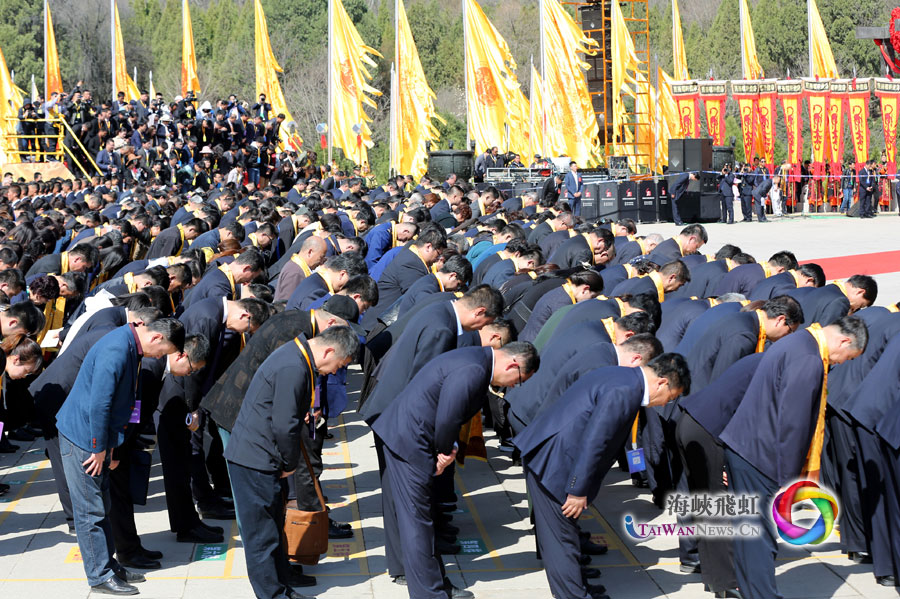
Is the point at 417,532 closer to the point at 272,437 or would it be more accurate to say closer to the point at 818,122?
the point at 272,437

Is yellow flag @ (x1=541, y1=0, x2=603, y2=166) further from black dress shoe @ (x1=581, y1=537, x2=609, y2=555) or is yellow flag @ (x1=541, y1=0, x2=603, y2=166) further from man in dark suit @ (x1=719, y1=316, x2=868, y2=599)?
man in dark suit @ (x1=719, y1=316, x2=868, y2=599)

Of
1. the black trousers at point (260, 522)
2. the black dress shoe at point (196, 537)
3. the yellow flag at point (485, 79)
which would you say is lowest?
the black dress shoe at point (196, 537)

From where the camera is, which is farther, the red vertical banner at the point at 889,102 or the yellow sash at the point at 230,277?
the red vertical banner at the point at 889,102

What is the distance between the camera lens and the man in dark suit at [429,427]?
596 centimetres

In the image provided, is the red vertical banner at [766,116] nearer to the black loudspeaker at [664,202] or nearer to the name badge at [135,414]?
the black loudspeaker at [664,202]

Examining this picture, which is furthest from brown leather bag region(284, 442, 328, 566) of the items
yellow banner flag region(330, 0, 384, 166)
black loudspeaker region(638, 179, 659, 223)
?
black loudspeaker region(638, 179, 659, 223)

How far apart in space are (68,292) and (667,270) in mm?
4923

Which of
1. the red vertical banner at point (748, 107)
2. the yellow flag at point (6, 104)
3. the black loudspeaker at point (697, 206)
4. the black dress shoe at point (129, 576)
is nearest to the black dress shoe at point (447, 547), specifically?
the black dress shoe at point (129, 576)

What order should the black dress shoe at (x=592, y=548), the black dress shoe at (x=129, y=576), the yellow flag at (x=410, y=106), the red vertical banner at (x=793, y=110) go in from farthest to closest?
the red vertical banner at (x=793, y=110)
the yellow flag at (x=410, y=106)
the black dress shoe at (x=592, y=548)
the black dress shoe at (x=129, y=576)

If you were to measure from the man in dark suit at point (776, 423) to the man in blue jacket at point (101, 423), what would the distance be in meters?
3.16

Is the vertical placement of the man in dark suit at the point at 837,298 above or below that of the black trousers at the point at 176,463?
above

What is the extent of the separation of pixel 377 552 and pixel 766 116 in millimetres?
29829

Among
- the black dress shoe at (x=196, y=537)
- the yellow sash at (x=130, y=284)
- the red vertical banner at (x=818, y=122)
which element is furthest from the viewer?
the red vertical banner at (x=818, y=122)

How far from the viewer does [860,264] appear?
1942 cm
